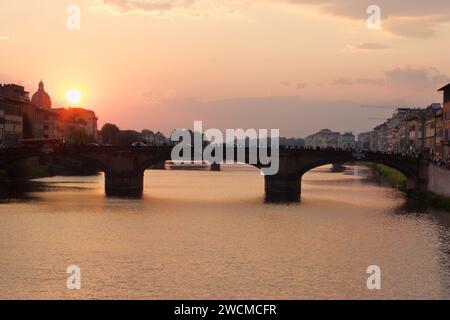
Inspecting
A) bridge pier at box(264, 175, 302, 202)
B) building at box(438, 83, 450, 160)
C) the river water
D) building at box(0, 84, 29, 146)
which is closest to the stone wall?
the river water

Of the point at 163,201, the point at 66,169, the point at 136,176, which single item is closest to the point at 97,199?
the point at 163,201

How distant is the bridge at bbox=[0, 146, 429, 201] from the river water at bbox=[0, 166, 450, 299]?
12.7 meters

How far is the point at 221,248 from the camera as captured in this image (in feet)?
165

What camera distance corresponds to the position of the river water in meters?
38.8

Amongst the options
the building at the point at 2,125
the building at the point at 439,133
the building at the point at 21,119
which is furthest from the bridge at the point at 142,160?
the building at the point at 21,119

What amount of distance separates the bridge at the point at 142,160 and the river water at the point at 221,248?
12750mm

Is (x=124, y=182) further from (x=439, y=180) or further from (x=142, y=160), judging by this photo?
(x=439, y=180)

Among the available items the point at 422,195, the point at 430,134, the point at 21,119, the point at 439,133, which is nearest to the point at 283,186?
the point at 422,195

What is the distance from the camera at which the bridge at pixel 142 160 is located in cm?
9819

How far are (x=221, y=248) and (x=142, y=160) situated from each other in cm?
5281

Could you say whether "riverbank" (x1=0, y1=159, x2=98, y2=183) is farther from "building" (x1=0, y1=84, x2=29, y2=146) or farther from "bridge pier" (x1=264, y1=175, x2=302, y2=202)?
"bridge pier" (x1=264, y1=175, x2=302, y2=202)

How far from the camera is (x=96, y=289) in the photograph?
38438 mm
